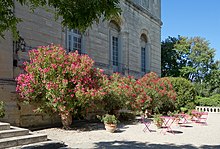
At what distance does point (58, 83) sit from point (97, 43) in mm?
6278

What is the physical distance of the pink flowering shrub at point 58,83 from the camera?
8.86 meters

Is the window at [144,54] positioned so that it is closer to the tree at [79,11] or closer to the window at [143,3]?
the window at [143,3]

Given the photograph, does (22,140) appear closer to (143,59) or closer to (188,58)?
(143,59)

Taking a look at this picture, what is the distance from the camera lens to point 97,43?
48.1 ft

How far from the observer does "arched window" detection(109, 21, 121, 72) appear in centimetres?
1664

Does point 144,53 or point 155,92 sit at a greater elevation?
point 144,53

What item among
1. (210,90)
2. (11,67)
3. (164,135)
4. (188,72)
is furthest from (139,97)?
(210,90)

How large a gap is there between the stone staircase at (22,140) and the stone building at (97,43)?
2.67 meters

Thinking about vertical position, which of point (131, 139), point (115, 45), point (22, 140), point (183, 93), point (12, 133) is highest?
point (115, 45)

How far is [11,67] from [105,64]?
669 cm

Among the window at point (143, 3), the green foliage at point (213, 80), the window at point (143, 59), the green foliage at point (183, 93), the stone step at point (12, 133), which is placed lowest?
the stone step at point (12, 133)

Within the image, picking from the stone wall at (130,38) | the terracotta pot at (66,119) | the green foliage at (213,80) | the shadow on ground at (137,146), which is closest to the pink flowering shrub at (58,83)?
the terracotta pot at (66,119)

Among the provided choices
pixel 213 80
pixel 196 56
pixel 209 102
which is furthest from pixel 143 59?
pixel 213 80

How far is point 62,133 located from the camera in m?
8.84
